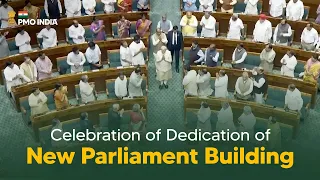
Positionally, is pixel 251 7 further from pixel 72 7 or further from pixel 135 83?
pixel 72 7

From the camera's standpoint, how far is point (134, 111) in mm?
10867

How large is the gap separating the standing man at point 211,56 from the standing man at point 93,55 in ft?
7.68

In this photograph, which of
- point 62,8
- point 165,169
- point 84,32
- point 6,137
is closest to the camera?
point 165,169

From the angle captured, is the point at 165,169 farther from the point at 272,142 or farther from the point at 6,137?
the point at 6,137

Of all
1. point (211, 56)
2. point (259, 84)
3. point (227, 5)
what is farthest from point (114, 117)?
point (227, 5)

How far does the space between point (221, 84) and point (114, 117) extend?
2.37 metres

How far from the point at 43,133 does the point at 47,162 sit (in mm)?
591

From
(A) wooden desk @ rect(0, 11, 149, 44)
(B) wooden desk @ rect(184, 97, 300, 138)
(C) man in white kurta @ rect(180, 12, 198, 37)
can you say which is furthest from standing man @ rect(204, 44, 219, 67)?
(A) wooden desk @ rect(0, 11, 149, 44)

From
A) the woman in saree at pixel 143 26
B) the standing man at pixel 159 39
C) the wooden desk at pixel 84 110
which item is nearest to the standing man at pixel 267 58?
the standing man at pixel 159 39

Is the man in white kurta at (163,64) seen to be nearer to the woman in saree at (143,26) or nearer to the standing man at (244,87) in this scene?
the woman in saree at (143,26)

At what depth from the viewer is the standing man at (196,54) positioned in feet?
40.4

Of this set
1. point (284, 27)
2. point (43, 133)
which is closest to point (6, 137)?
point (43, 133)

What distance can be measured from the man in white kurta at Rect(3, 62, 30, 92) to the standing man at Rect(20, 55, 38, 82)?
0.29ft

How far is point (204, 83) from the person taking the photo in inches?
467
